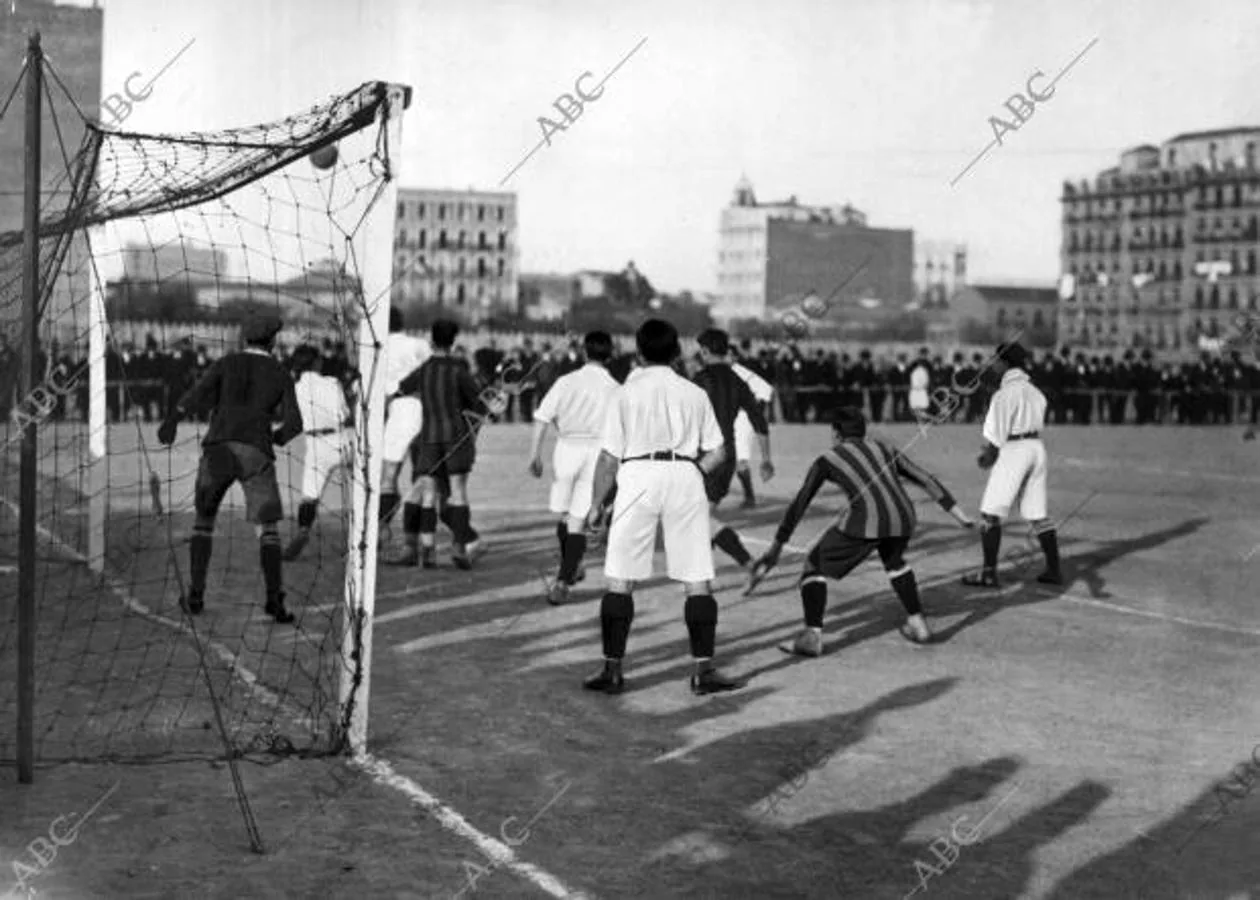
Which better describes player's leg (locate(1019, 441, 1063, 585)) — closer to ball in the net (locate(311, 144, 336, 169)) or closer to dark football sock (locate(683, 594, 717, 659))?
dark football sock (locate(683, 594, 717, 659))

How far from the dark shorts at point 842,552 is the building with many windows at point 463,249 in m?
103

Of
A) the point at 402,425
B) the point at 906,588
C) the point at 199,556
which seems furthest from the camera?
the point at 402,425

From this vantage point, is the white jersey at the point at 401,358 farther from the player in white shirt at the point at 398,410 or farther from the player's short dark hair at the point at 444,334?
the player's short dark hair at the point at 444,334

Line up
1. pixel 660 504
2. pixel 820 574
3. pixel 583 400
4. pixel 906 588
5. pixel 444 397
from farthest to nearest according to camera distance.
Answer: pixel 444 397, pixel 583 400, pixel 906 588, pixel 820 574, pixel 660 504

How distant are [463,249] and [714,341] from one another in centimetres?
10702

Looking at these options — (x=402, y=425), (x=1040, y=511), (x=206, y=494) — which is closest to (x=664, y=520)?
(x=206, y=494)

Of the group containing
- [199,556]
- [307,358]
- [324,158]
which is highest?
[324,158]

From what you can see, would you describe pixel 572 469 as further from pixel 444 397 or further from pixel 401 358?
pixel 401 358

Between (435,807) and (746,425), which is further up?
(746,425)

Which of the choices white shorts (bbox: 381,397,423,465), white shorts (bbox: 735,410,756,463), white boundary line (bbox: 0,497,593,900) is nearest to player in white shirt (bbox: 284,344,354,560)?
white shorts (bbox: 381,397,423,465)

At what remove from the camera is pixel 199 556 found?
370 inches

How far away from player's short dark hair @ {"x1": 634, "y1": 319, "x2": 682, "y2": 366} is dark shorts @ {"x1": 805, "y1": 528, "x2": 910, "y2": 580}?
170 centimetres

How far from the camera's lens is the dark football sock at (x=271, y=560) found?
372 inches

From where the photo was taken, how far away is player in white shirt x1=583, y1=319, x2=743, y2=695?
773 centimetres
